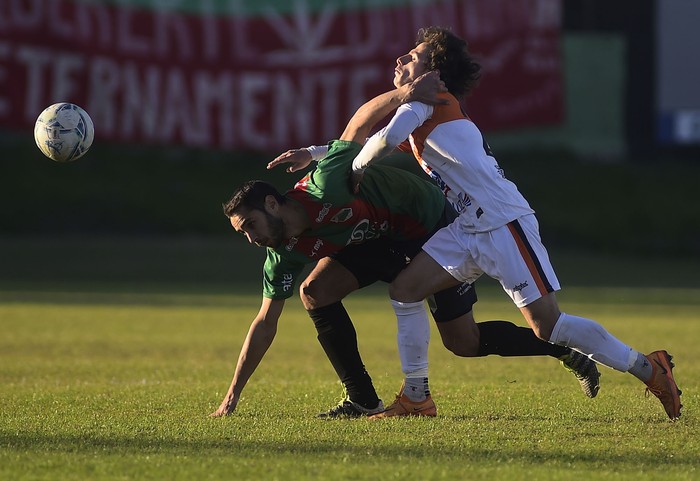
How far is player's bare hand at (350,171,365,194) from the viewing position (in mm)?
6934

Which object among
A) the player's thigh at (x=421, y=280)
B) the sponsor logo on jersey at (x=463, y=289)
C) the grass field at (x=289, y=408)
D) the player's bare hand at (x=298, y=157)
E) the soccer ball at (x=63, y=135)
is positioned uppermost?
the soccer ball at (x=63, y=135)

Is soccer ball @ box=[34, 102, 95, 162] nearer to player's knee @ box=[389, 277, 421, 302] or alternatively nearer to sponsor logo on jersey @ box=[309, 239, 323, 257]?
sponsor logo on jersey @ box=[309, 239, 323, 257]

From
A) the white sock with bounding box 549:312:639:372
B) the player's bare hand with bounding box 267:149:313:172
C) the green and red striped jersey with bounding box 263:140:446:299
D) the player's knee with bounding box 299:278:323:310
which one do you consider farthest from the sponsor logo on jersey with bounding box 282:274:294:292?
the white sock with bounding box 549:312:639:372

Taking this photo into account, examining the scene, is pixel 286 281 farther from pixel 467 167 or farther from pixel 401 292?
pixel 467 167

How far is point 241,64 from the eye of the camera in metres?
27.1

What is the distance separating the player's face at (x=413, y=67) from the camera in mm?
7219

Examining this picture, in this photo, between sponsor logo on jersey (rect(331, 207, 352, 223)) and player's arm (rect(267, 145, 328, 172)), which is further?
player's arm (rect(267, 145, 328, 172))

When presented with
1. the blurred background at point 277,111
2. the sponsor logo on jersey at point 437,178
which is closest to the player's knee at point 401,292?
the sponsor logo on jersey at point 437,178

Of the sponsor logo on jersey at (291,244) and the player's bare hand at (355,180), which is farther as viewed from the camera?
the sponsor logo on jersey at (291,244)

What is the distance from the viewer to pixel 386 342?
13758 millimetres

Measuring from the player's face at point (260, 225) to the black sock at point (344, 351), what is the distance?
31.1 inches

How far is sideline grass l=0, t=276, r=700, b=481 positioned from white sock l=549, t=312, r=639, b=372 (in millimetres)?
379

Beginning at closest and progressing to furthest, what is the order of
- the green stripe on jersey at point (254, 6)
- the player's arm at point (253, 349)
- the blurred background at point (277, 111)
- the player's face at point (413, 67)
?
the player's face at point (413, 67) → the player's arm at point (253, 349) → the blurred background at point (277, 111) → the green stripe on jersey at point (254, 6)

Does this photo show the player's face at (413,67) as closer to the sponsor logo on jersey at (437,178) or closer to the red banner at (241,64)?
the sponsor logo on jersey at (437,178)
